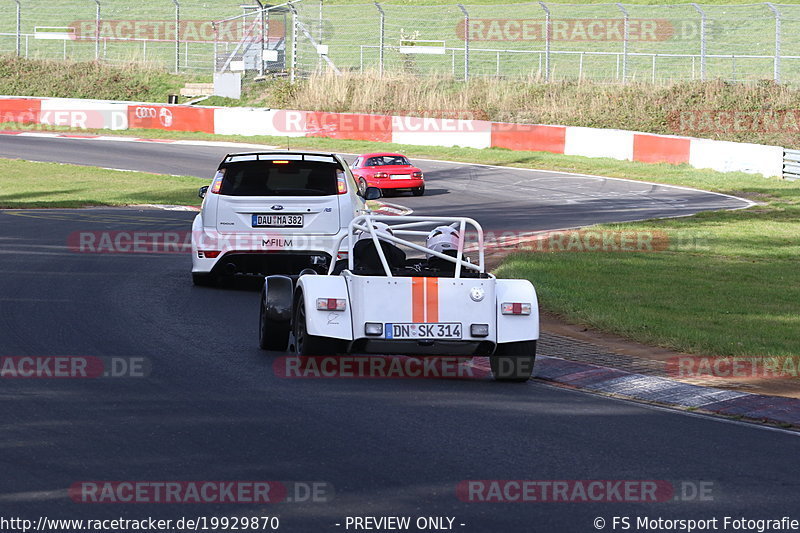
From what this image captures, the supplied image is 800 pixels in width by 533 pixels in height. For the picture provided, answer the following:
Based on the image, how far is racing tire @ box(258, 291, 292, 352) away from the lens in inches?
424

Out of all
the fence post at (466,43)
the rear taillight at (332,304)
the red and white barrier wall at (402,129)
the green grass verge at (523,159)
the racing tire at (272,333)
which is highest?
the fence post at (466,43)

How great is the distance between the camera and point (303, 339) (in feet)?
33.2

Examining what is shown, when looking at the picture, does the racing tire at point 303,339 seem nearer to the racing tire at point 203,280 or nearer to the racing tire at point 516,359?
the racing tire at point 516,359

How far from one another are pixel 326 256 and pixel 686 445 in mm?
7508

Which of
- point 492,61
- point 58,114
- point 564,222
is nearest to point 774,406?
point 564,222

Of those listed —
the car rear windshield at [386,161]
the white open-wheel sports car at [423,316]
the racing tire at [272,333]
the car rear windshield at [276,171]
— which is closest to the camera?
the white open-wheel sports car at [423,316]

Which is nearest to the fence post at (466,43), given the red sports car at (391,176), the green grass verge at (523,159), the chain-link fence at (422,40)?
the chain-link fence at (422,40)

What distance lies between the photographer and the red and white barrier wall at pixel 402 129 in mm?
35000

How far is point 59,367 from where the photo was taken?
9852mm

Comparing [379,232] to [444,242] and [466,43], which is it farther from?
[466,43]

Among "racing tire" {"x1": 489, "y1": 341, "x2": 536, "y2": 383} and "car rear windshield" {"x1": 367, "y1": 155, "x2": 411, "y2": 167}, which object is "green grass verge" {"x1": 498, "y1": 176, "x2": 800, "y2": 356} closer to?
"racing tire" {"x1": 489, "y1": 341, "x2": 536, "y2": 383}

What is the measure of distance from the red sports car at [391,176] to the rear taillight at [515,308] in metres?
19.8

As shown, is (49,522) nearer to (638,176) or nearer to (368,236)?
(368,236)

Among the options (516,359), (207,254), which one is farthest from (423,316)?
(207,254)
